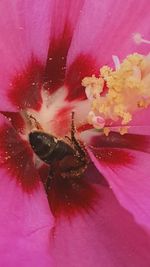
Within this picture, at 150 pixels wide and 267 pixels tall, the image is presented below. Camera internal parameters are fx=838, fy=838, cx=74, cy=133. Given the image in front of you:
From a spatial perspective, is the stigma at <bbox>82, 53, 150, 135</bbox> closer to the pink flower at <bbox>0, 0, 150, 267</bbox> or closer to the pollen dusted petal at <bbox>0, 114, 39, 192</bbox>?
the pink flower at <bbox>0, 0, 150, 267</bbox>

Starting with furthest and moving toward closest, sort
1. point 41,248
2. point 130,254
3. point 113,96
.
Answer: point 113,96
point 130,254
point 41,248

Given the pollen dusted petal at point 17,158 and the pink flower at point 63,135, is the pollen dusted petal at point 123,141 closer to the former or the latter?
the pink flower at point 63,135

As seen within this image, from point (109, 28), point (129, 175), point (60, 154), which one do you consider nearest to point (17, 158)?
point (60, 154)

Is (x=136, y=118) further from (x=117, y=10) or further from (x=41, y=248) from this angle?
(x=41, y=248)

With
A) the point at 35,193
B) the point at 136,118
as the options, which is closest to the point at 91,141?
the point at 136,118

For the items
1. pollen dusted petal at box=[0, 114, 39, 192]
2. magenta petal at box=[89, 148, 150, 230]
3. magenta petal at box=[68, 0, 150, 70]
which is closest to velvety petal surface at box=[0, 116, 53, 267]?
pollen dusted petal at box=[0, 114, 39, 192]

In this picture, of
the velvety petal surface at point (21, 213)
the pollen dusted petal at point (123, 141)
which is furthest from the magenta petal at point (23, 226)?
the pollen dusted petal at point (123, 141)

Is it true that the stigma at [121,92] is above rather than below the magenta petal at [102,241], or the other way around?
above
